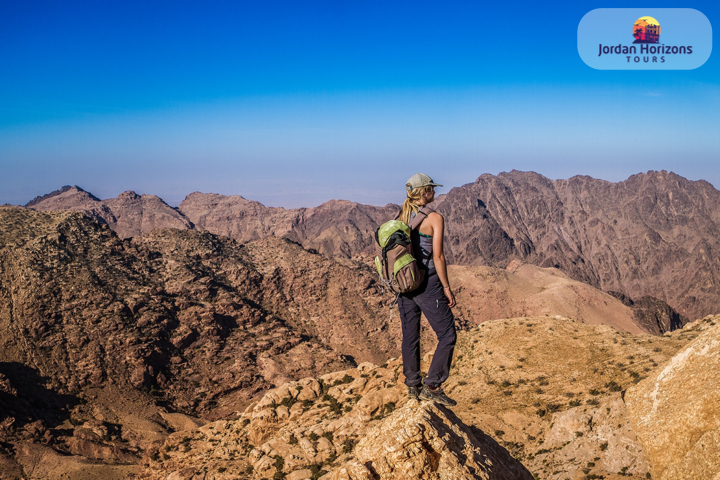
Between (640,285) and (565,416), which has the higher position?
(565,416)

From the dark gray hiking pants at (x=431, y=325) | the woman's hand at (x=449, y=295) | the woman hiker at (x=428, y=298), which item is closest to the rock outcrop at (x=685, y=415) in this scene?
the woman hiker at (x=428, y=298)

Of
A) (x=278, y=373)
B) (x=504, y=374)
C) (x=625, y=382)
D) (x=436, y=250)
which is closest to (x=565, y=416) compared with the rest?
(x=625, y=382)

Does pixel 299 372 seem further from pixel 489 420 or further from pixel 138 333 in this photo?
pixel 489 420

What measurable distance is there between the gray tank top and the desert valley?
2.44m

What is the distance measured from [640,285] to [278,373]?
574ft

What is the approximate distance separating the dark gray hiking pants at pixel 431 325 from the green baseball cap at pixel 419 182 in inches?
63.0

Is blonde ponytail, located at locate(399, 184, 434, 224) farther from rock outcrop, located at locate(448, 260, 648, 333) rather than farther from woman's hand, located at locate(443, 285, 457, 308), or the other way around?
rock outcrop, located at locate(448, 260, 648, 333)

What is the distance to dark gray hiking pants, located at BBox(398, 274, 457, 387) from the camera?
7.93 metres

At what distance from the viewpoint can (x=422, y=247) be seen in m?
7.91

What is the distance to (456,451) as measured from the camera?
287 inches

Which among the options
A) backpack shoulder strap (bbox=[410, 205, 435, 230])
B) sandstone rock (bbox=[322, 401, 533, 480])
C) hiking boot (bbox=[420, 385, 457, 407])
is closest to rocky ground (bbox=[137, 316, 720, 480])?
sandstone rock (bbox=[322, 401, 533, 480])

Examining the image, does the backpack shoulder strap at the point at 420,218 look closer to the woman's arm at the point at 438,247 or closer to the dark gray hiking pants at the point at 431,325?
the woman's arm at the point at 438,247

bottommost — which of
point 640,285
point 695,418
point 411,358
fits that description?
point 640,285

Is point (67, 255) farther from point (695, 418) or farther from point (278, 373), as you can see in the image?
point (695, 418)
